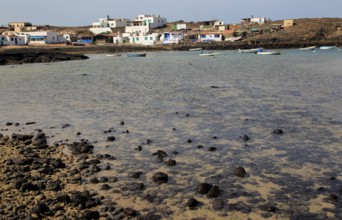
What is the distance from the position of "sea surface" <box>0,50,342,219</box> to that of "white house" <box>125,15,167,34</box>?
419 ft

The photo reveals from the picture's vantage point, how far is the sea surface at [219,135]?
1080cm

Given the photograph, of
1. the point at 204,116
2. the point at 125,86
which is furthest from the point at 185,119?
the point at 125,86

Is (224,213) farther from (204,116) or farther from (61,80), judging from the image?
(61,80)

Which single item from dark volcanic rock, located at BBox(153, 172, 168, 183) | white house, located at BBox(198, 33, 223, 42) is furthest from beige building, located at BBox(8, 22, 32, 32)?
dark volcanic rock, located at BBox(153, 172, 168, 183)

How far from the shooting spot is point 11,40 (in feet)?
382

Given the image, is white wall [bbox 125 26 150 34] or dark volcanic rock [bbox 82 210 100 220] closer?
dark volcanic rock [bbox 82 210 100 220]

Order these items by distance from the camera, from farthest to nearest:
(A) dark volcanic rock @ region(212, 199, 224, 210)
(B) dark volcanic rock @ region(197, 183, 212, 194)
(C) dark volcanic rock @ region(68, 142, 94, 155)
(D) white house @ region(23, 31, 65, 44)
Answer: (D) white house @ region(23, 31, 65, 44) → (C) dark volcanic rock @ region(68, 142, 94, 155) → (B) dark volcanic rock @ region(197, 183, 212, 194) → (A) dark volcanic rock @ region(212, 199, 224, 210)

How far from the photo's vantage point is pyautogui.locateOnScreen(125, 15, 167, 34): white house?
519 feet

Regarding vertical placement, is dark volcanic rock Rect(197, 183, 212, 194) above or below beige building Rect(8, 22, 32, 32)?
below

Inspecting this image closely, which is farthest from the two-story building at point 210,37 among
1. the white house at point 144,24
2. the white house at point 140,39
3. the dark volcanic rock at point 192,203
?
the dark volcanic rock at point 192,203

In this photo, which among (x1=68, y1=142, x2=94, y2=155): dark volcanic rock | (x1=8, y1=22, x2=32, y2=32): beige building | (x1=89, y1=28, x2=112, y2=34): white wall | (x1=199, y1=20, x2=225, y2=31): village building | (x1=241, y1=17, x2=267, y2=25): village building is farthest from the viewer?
(x1=241, y1=17, x2=267, y2=25): village building

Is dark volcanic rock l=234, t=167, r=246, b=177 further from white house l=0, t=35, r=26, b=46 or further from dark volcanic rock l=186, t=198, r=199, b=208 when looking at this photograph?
white house l=0, t=35, r=26, b=46

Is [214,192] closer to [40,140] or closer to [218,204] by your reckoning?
[218,204]

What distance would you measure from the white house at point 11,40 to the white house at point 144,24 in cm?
5021
